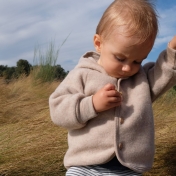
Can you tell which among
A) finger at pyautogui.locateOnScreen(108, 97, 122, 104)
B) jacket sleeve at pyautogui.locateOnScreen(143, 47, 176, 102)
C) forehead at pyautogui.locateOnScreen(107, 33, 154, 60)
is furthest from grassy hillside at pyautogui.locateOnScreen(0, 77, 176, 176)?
forehead at pyautogui.locateOnScreen(107, 33, 154, 60)

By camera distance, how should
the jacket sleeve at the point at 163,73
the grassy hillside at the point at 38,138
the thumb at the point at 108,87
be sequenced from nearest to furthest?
the thumb at the point at 108,87
the jacket sleeve at the point at 163,73
the grassy hillside at the point at 38,138

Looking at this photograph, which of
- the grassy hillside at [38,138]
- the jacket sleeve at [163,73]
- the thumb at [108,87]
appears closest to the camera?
the thumb at [108,87]

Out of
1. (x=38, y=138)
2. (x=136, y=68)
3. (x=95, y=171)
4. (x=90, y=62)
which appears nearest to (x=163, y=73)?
(x=136, y=68)

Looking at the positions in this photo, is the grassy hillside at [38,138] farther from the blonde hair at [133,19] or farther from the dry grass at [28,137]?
the blonde hair at [133,19]

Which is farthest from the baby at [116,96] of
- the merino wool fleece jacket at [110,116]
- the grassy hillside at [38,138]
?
the grassy hillside at [38,138]

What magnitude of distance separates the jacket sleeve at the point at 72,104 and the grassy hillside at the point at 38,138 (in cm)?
95

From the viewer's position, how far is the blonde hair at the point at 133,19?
1464 millimetres

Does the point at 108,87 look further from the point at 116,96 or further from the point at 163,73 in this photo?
the point at 163,73

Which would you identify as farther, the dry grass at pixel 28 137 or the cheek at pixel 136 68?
the dry grass at pixel 28 137

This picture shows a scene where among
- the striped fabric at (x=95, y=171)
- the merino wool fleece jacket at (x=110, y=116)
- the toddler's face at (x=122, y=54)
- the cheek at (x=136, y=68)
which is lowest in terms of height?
the striped fabric at (x=95, y=171)

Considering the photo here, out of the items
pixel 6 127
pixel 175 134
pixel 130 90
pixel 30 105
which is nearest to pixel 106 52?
pixel 130 90

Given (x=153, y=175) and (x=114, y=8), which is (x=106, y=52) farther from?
(x=153, y=175)

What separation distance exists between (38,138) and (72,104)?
5.40 ft

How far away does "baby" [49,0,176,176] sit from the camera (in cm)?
148
